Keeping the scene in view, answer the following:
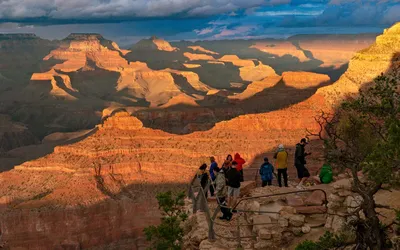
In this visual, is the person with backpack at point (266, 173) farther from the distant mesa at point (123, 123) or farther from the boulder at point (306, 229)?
the distant mesa at point (123, 123)

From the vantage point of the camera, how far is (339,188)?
17.9 meters

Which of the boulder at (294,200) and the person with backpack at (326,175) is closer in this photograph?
the boulder at (294,200)

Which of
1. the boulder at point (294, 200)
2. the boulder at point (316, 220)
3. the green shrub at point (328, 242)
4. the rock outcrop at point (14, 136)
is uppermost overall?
the green shrub at point (328, 242)

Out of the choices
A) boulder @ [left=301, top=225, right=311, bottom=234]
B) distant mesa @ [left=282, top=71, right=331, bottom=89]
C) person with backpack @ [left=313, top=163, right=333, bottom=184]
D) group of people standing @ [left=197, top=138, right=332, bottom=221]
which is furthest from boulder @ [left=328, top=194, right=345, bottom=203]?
distant mesa @ [left=282, top=71, right=331, bottom=89]

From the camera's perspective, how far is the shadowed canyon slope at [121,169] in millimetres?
43312

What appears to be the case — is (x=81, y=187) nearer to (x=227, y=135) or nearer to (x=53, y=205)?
(x=53, y=205)

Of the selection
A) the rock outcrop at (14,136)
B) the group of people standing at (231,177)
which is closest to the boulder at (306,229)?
the group of people standing at (231,177)

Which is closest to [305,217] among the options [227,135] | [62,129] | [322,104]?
[227,135]

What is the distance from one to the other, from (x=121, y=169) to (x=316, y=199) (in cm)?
3442

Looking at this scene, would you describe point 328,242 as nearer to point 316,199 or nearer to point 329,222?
point 329,222

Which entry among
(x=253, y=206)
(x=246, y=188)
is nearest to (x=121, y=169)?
(x=246, y=188)

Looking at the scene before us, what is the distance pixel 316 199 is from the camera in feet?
61.2

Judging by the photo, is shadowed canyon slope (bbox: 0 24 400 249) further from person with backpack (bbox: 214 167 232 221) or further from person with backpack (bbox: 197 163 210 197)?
person with backpack (bbox: 214 167 232 221)

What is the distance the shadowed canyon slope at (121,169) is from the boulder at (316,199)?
27.7 metres
